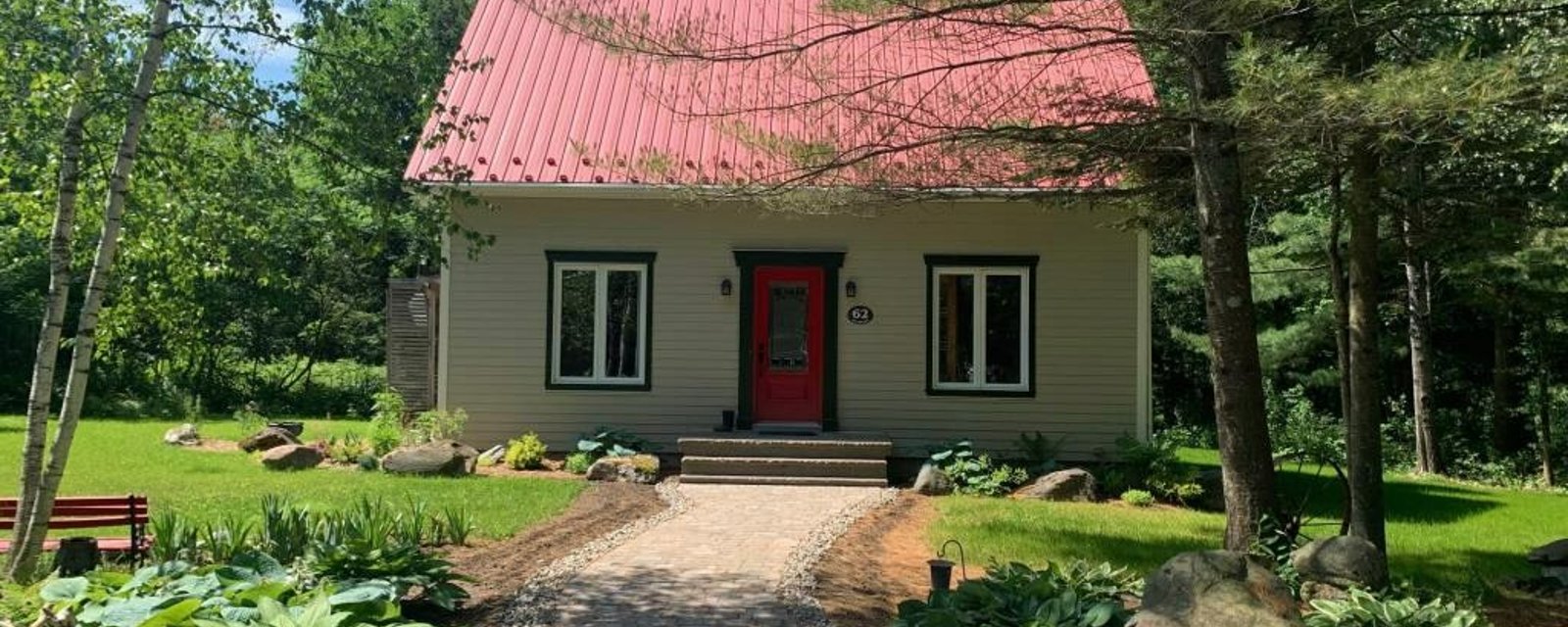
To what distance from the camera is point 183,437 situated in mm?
15094

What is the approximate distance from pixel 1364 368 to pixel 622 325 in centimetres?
821

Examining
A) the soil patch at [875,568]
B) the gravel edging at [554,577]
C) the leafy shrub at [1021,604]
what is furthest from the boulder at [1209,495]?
the leafy shrub at [1021,604]

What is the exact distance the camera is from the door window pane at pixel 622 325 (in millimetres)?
13047

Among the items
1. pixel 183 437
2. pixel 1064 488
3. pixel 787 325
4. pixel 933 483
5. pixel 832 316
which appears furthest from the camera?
pixel 183 437

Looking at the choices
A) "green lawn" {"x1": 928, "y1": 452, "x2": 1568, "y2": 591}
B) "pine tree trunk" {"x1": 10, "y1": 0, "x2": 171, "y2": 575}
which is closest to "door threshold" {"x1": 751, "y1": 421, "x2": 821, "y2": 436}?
"green lawn" {"x1": 928, "y1": 452, "x2": 1568, "y2": 591}

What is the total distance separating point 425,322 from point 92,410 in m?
7.69

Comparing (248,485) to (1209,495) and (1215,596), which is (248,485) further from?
(1209,495)

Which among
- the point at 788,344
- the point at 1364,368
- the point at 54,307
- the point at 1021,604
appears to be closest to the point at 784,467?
the point at 788,344

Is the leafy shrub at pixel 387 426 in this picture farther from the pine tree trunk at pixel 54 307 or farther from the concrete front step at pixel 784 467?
the pine tree trunk at pixel 54 307

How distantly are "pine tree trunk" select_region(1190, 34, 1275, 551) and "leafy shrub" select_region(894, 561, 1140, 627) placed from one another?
1516 mm

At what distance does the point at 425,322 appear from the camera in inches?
738

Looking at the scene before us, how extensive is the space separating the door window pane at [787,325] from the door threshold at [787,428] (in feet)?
2.14

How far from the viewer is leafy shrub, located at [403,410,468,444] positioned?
12.6 metres

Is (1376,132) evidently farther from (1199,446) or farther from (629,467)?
(1199,446)
